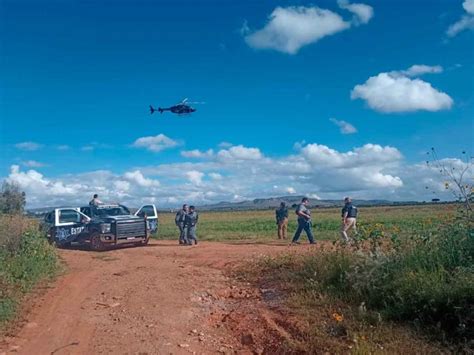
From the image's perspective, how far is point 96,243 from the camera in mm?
18672

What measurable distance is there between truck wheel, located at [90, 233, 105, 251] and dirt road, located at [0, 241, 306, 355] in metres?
6.00

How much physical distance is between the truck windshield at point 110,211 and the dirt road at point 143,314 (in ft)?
25.0

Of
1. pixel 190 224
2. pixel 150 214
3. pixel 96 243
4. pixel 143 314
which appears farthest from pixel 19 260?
pixel 150 214

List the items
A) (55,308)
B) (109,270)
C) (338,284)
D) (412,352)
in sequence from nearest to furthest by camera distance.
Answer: (412,352) < (338,284) < (55,308) < (109,270)

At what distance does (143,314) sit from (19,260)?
429 centimetres

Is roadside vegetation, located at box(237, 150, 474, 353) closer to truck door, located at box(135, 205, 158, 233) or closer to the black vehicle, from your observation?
the black vehicle

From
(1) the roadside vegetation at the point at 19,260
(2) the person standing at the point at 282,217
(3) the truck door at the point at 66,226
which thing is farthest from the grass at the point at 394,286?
(3) the truck door at the point at 66,226

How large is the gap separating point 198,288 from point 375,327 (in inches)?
175

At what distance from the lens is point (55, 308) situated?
8.78 meters

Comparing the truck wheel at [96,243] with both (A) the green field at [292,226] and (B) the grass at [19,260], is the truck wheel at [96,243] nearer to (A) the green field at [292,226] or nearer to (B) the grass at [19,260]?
(B) the grass at [19,260]

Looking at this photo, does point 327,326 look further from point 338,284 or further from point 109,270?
point 109,270

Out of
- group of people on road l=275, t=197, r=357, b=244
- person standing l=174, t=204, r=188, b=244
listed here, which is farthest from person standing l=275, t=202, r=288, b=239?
person standing l=174, t=204, r=188, b=244

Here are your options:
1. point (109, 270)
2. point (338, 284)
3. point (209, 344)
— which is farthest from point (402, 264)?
point (109, 270)

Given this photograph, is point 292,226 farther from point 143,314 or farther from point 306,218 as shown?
point 143,314
